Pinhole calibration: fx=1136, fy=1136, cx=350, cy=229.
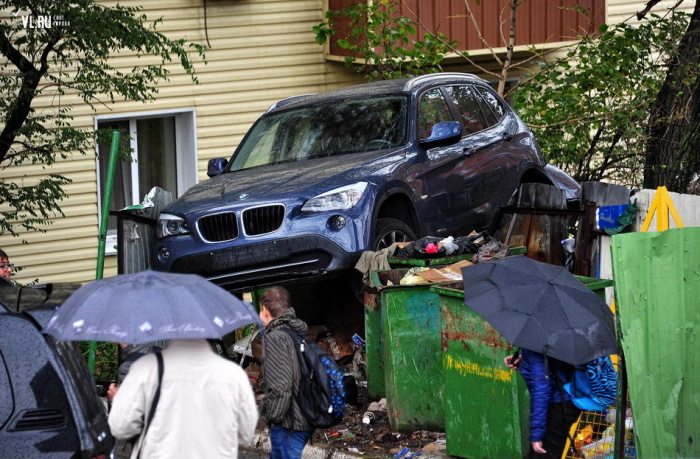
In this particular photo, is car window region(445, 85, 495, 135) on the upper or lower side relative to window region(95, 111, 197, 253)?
upper

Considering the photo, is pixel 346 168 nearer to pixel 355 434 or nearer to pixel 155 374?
pixel 355 434


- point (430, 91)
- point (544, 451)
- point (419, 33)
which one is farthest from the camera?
point (419, 33)

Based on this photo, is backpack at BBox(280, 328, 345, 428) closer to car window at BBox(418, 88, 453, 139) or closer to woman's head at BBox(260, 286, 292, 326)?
woman's head at BBox(260, 286, 292, 326)

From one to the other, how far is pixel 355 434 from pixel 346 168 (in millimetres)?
2347

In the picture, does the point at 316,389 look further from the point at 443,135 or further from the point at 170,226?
the point at 443,135

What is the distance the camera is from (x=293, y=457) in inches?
240

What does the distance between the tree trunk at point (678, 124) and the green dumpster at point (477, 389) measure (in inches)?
190

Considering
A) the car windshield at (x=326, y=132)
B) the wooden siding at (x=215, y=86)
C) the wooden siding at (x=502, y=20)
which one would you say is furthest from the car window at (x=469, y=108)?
the wooden siding at (x=215, y=86)

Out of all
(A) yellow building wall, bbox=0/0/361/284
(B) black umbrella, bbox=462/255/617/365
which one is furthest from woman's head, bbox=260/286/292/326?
(A) yellow building wall, bbox=0/0/361/284

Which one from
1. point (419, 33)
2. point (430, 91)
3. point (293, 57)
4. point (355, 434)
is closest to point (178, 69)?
point (293, 57)

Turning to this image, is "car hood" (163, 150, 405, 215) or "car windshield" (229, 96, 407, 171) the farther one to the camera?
"car windshield" (229, 96, 407, 171)

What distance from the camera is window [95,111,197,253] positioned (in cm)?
1591

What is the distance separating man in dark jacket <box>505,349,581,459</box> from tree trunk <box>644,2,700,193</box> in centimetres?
616

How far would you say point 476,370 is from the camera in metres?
7.36
